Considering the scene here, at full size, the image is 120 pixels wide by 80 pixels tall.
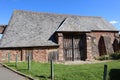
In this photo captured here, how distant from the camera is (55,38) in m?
29.2

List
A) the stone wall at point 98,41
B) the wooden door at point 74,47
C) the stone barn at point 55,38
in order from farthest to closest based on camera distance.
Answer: the stone wall at point 98,41 → the wooden door at point 74,47 → the stone barn at point 55,38

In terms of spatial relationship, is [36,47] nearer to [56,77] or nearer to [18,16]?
[18,16]

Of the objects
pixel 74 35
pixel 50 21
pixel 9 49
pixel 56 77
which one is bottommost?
pixel 56 77

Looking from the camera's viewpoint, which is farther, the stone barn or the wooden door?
the wooden door

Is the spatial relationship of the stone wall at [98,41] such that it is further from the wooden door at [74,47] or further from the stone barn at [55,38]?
the wooden door at [74,47]

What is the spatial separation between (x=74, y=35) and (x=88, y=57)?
3406 mm

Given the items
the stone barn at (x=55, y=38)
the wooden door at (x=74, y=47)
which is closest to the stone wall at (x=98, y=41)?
the stone barn at (x=55, y=38)

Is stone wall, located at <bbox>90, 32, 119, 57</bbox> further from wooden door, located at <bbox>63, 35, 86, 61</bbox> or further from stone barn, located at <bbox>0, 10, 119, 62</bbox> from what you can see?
wooden door, located at <bbox>63, 35, 86, 61</bbox>

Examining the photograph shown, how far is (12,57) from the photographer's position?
26688 mm

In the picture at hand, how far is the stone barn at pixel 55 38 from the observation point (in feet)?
89.4

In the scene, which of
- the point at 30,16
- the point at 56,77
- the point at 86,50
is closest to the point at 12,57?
the point at 30,16

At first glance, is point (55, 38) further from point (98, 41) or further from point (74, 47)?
point (98, 41)

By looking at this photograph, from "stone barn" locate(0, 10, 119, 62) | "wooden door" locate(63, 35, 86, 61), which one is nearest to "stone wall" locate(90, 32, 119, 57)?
"stone barn" locate(0, 10, 119, 62)

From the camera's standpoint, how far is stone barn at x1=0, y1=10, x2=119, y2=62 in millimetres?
27234
